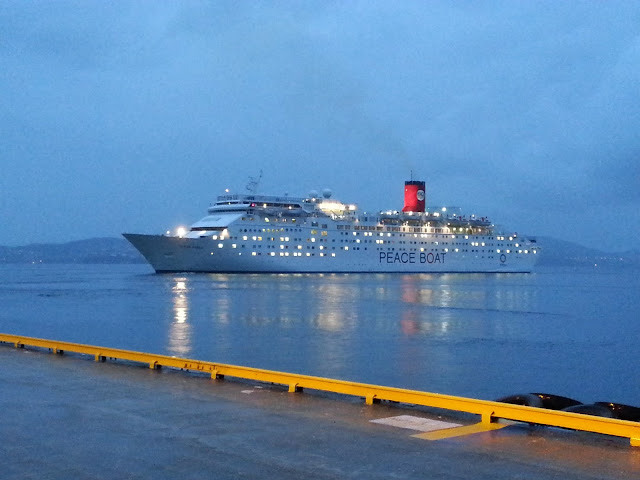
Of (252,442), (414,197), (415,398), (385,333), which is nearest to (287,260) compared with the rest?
(414,197)

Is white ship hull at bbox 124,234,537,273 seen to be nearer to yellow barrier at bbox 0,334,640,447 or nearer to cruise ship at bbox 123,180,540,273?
cruise ship at bbox 123,180,540,273

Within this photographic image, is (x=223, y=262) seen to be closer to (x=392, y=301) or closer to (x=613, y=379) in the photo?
(x=392, y=301)

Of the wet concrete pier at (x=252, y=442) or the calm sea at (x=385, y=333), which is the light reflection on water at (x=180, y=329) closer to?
the calm sea at (x=385, y=333)

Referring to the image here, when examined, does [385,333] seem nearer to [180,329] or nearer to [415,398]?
[180,329]

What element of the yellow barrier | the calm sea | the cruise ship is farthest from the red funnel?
the yellow barrier

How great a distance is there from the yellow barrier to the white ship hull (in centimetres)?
5229

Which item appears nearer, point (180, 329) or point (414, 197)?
point (180, 329)

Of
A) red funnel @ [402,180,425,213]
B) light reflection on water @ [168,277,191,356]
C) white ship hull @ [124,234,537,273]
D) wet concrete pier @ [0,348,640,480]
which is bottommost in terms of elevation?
light reflection on water @ [168,277,191,356]

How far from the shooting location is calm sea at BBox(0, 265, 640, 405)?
52.4ft

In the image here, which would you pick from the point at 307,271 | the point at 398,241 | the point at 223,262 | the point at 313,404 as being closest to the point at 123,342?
the point at 313,404

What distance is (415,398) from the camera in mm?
7023

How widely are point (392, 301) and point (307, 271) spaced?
29186 millimetres

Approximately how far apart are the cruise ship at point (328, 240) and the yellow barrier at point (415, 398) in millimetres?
52265

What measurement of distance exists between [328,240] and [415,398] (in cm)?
6125
